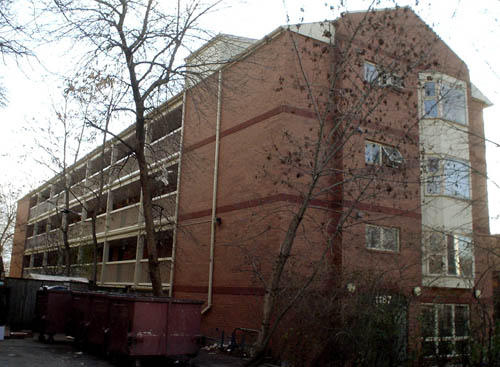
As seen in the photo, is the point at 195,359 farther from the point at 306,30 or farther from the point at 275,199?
the point at 306,30

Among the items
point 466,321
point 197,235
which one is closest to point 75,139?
point 197,235

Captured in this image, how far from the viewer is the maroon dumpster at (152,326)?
1134 centimetres

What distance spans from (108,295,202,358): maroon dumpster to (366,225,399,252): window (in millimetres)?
5847

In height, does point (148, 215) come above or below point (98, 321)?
above

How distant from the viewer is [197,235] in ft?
62.4

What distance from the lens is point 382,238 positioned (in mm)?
16172

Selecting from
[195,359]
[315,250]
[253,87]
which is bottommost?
[195,359]

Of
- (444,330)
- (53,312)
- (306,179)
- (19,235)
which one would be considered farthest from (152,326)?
(19,235)

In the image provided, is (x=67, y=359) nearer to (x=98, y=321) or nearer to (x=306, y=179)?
(x=98, y=321)

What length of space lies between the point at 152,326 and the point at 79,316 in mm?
3961

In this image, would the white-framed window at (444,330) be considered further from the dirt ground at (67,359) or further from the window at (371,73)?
the dirt ground at (67,359)

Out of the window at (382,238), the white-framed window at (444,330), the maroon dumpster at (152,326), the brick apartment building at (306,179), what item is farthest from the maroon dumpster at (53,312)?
the white-framed window at (444,330)

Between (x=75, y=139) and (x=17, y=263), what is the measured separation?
34393 millimetres

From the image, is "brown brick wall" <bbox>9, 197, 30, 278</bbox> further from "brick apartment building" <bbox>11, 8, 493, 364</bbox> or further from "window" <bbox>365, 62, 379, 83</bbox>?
"window" <bbox>365, 62, 379, 83</bbox>
